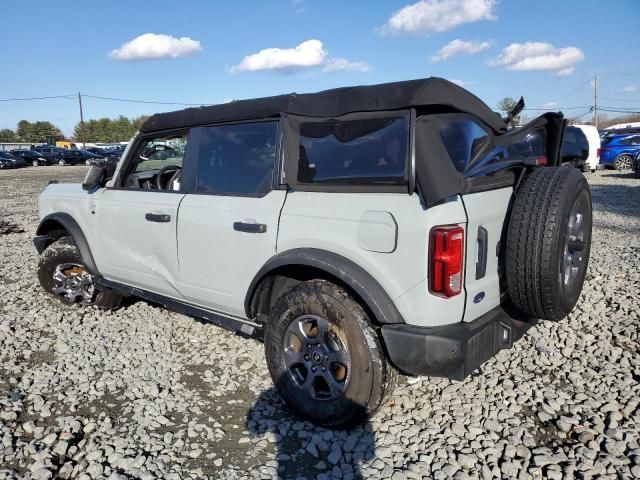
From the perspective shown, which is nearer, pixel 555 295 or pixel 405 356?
pixel 405 356

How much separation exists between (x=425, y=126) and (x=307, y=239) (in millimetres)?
907

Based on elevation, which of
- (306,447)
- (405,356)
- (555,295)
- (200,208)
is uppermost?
(200,208)

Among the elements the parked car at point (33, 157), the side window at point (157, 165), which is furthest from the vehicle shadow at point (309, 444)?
the parked car at point (33, 157)

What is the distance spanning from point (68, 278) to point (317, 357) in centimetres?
330

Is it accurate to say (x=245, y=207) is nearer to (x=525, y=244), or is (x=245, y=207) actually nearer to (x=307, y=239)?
(x=307, y=239)

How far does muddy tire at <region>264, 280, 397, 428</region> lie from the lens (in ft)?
8.77

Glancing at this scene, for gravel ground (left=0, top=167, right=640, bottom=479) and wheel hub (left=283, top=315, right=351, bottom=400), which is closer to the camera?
gravel ground (left=0, top=167, right=640, bottom=479)

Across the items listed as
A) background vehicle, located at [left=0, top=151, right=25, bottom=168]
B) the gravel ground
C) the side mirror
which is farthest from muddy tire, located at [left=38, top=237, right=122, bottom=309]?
background vehicle, located at [left=0, top=151, right=25, bottom=168]

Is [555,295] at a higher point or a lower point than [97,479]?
higher

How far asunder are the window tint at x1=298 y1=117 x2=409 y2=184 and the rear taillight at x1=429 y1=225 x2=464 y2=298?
38 cm

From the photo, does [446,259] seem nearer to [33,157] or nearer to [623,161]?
[623,161]

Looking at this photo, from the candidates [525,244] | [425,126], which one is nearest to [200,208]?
[425,126]

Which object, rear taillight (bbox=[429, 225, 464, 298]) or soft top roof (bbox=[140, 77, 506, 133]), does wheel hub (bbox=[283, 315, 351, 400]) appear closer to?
rear taillight (bbox=[429, 225, 464, 298])

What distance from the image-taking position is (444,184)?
2438 millimetres
